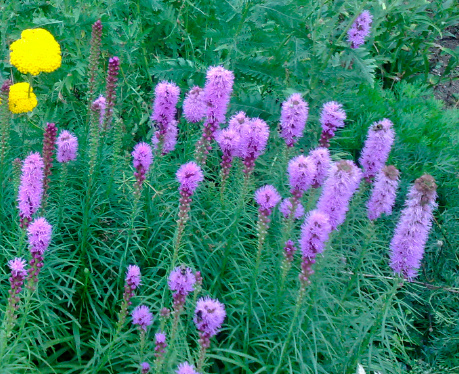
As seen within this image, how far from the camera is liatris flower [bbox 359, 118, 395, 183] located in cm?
236

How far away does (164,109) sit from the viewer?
259 centimetres

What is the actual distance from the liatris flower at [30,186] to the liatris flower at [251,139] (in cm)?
84

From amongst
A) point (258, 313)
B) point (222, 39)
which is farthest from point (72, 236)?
point (222, 39)

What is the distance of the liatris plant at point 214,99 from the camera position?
8.07 feet

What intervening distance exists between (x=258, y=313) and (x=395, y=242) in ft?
2.66

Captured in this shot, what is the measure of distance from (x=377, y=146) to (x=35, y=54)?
1.90 meters

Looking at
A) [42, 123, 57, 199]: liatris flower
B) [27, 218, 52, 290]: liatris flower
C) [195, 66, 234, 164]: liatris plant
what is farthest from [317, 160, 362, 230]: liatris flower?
[42, 123, 57, 199]: liatris flower

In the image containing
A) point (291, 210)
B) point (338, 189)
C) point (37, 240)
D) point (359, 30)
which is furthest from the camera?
point (359, 30)

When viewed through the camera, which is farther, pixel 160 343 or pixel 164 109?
pixel 164 109

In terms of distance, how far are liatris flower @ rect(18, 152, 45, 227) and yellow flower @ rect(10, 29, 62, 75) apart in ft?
3.59

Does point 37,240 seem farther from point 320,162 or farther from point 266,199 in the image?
point 320,162

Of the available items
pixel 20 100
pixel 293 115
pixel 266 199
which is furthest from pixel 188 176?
pixel 20 100

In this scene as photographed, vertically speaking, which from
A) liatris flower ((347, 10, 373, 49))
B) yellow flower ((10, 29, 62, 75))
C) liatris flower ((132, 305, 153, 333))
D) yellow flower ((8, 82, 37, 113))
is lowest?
liatris flower ((132, 305, 153, 333))

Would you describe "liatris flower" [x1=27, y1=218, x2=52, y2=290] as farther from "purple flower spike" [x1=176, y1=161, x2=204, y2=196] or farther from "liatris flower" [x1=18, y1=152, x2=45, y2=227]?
"purple flower spike" [x1=176, y1=161, x2=204, y2=196]
